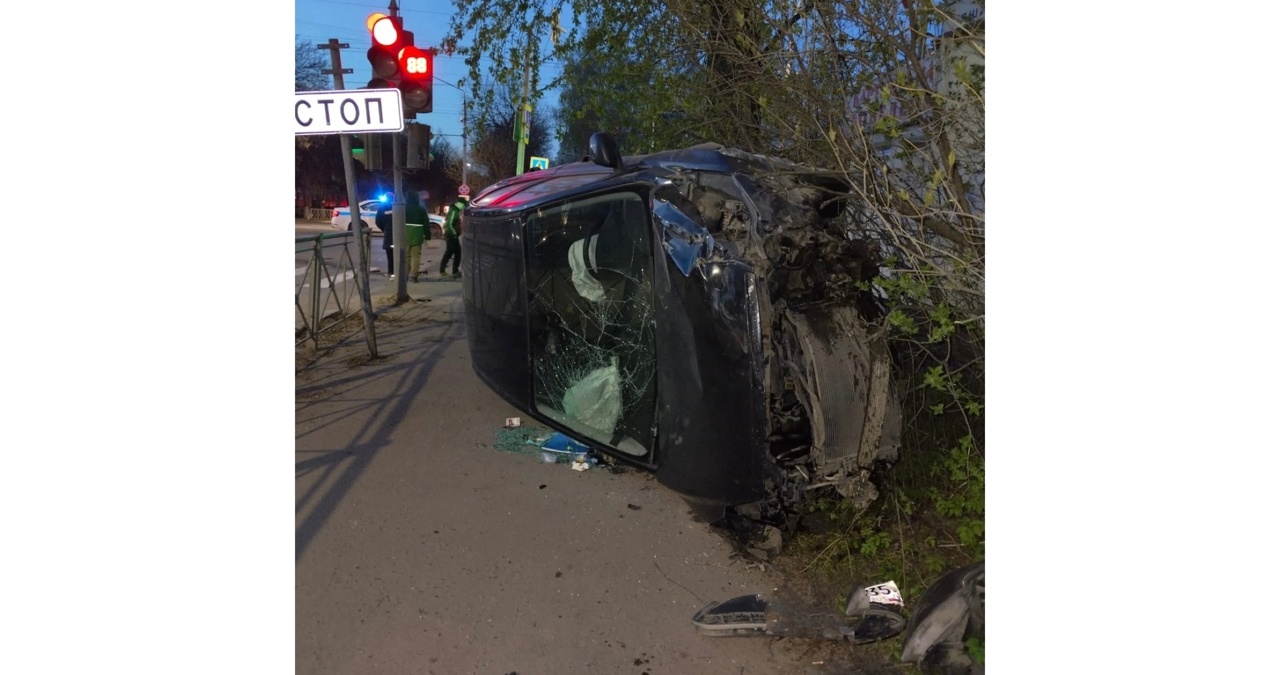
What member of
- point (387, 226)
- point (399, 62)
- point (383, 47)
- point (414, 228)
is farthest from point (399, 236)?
point (383, 47)

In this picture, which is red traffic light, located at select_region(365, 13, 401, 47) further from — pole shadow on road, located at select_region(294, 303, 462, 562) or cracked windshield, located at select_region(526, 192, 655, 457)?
cracked windshield, located at select_region(526, 192, 655, 457)

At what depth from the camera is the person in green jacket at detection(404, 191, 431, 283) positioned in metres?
12.5

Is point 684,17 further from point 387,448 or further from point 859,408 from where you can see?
point 387,448

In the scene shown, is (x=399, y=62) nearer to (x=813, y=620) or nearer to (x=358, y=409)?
(x=358, y=409)

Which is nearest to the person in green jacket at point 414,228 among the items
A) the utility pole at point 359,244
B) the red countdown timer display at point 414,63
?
the utility pole at point 359,244

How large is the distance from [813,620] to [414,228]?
1047cm

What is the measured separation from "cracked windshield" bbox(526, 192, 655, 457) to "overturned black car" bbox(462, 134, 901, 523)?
1cm

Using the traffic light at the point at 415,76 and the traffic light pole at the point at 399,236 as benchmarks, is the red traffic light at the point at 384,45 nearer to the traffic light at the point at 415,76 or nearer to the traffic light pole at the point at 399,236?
the traffic light at the point at 415,76

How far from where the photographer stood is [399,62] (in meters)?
7.08

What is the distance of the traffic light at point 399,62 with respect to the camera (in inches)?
269

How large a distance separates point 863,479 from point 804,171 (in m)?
1.39

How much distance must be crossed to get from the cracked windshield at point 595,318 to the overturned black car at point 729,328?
1 centimetres

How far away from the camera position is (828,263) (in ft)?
11.9

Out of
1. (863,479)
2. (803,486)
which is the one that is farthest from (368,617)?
(863,479)
